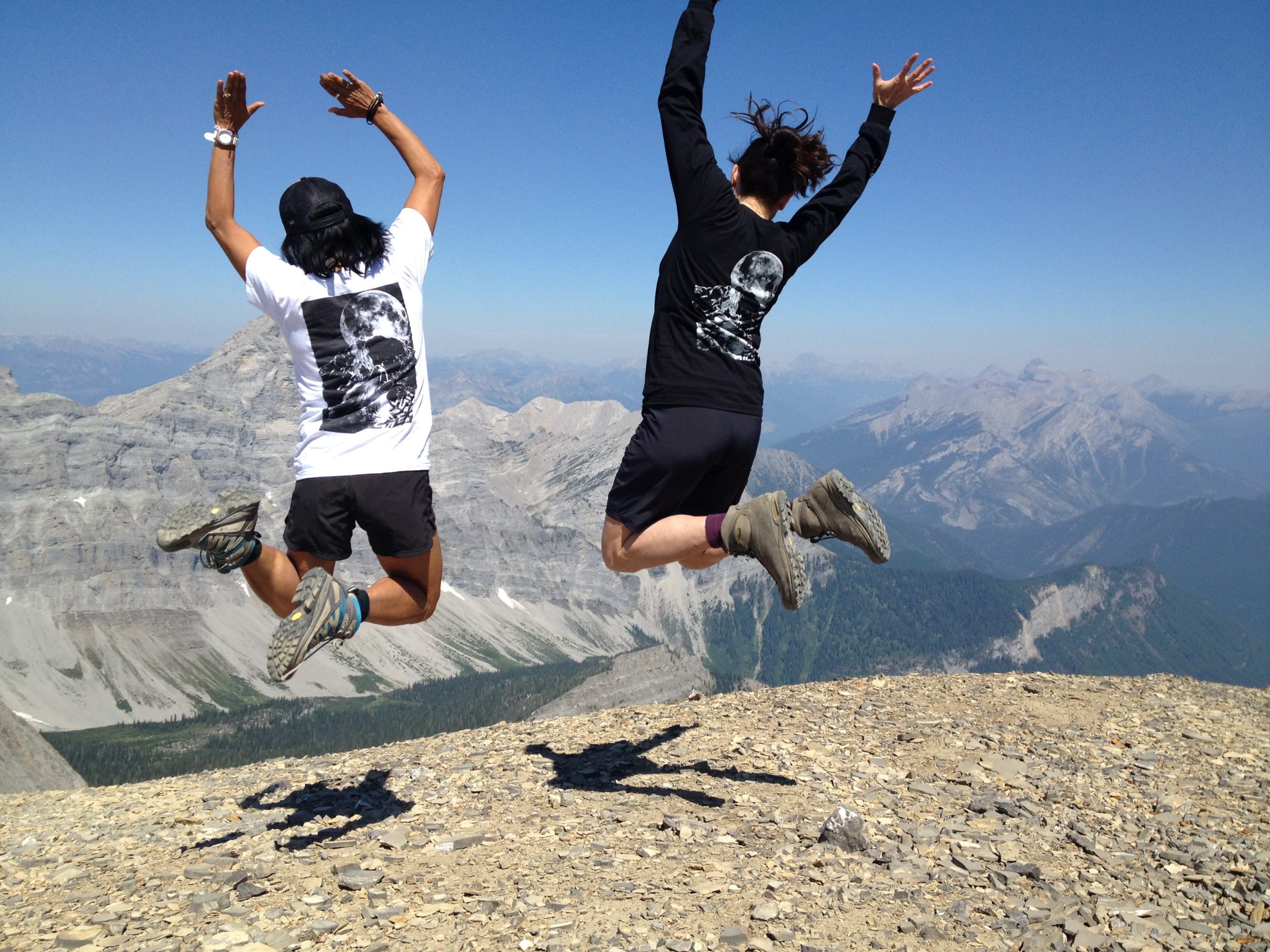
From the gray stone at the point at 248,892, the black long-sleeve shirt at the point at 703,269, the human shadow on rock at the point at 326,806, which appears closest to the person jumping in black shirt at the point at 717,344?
the black long-sleeve shirt at the point at 703,269

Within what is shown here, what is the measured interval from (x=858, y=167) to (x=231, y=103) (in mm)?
5322

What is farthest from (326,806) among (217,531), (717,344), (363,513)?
(717,344)

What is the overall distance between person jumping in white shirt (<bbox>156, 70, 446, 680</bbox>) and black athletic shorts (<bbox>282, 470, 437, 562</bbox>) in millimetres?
11

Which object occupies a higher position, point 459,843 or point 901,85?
point 901,85

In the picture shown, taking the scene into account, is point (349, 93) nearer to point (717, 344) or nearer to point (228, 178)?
point (228, 178)

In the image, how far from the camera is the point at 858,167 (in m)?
7.16

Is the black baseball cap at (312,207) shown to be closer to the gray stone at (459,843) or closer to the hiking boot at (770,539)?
the hiking boot at (770,539)

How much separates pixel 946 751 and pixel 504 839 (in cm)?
612

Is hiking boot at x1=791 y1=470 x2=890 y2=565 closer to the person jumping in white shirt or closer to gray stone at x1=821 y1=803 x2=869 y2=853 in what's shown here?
gray stone at x1=821 y1=803 x2=869 y2=853

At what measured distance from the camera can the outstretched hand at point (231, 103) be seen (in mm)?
6465

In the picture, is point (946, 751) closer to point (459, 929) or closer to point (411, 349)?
point (459, 929)

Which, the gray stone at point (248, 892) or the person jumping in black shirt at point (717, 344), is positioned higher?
the person jumping in black shirt at point (717, 344)

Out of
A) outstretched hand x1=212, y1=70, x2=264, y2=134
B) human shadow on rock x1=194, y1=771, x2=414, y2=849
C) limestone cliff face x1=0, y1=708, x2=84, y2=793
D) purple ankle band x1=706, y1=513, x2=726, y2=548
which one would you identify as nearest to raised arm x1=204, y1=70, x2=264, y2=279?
outstretched hand x1=212, y1=70, x2=264, y2=134

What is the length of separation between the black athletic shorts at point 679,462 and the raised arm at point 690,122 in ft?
5.19
